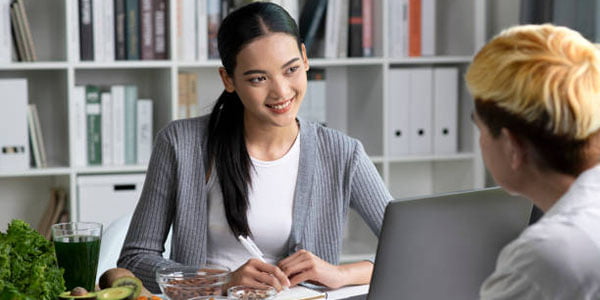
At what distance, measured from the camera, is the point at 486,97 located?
39.1 inches

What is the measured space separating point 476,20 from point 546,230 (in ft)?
8.14

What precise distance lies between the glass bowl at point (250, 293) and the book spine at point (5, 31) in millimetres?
A: 1862

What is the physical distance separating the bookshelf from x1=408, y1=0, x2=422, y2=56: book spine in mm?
59

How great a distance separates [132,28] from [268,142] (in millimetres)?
1233

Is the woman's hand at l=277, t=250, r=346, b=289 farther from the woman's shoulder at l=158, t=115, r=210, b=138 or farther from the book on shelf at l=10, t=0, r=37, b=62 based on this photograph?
the book on shelf at l=10, t=0, r=37, b=62

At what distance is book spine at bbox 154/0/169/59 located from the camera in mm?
2988

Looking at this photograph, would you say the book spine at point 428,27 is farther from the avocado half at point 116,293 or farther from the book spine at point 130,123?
the avocado half at point 116,293

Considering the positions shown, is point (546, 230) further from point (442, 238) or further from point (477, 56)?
point (442, 238)

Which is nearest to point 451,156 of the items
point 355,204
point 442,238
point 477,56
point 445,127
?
point 445,127

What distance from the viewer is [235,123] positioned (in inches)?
76.6

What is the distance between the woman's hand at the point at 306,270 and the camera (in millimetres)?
1546

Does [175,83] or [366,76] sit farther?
[366,76]

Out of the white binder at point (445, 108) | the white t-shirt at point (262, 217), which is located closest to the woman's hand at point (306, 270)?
the white t-shirt at point (262, 217)

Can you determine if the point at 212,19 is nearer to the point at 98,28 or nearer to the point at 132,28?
the point at 132,28
